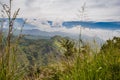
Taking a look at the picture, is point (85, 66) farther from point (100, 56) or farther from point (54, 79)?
point (54, 79)

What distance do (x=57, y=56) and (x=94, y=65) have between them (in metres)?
2.90

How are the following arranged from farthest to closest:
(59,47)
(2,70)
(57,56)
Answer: (59,47)
(57,56)
(2,70)

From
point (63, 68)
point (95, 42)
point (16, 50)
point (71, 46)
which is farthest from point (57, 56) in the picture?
point (16, 50)

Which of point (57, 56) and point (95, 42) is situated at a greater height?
point (95, 42)

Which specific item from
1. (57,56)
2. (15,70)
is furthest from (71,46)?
(15,70)

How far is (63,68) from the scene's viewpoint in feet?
28.0

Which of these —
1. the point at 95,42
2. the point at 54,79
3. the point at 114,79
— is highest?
the point at 95,42

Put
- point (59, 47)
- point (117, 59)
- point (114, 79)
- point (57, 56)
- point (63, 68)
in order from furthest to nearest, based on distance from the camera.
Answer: point (59, 47)
point (57, 56)
point (63, 68)
point (117, 59)
point (114, 79)

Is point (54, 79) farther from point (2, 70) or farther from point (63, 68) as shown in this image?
point (2, 70)

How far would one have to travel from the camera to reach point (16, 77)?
18.0 feet

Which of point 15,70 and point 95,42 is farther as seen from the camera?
point 95,42

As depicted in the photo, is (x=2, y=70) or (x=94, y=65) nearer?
(x=2, y=70)

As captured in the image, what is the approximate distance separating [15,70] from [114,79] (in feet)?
7.33

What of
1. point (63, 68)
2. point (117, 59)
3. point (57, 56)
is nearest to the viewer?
point (117, 59)
